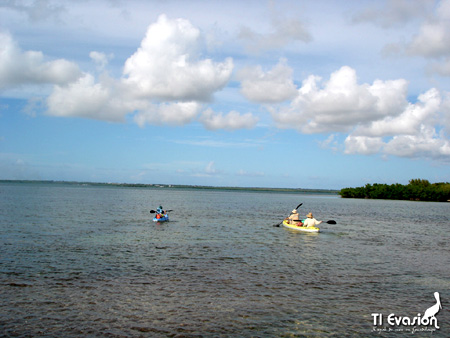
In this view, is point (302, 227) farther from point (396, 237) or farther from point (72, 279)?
point (72, 279)

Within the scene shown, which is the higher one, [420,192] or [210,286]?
[420,192]

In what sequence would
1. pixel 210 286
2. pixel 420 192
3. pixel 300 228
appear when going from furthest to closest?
pixel 420 192 → pixel 300 228 → pixel 210 286

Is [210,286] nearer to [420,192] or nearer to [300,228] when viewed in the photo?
[300,228]

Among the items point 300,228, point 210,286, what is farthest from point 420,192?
point 210,286

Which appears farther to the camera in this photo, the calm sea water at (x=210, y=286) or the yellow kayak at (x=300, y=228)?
the yellow kayak at (x=300, y=228)

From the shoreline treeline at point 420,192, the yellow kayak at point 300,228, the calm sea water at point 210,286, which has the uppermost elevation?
the shoreline treeline at point 420,192

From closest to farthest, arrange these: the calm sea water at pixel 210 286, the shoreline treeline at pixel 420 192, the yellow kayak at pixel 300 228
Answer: the calm sea water at pixel 210 286 → the yellow kayak at pixel 300 228 → the shoreline treeline at pixel 420 192

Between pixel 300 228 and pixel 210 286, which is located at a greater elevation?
pixel 300 228

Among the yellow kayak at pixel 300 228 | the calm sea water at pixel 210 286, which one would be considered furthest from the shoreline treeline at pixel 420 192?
the calm sea water at pixel 210 286

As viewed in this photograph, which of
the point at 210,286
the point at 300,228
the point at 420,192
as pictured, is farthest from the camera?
the point at 420,192

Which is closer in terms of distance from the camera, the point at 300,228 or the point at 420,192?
the point at 300,228

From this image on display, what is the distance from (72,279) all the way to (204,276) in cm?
702

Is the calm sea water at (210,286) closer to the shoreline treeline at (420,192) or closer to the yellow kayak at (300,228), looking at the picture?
the yellow kayak at (300,228)

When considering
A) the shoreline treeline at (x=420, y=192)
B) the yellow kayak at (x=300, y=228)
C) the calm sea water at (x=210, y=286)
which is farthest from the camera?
the shoreline treeline at (x=420, y=192)
